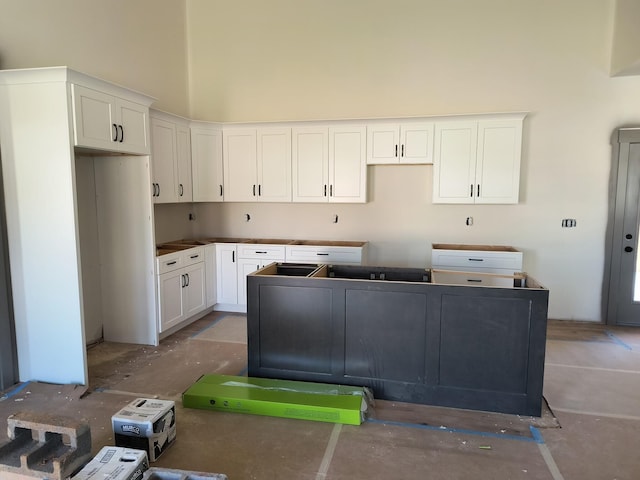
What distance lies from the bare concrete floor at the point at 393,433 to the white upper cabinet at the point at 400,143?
2.58m

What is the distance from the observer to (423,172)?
206 inches

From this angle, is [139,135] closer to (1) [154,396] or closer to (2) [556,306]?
(1) [154,396]

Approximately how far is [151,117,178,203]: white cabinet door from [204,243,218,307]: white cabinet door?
2.41ft

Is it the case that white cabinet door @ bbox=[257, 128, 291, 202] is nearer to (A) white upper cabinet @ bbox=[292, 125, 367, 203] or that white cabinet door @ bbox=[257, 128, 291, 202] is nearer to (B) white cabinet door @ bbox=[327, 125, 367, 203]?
(A) white upper cabinet @ bbox=[292, 125, 367, 203]

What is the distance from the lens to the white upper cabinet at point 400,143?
4.88 meters

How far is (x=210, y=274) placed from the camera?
17.0 feet

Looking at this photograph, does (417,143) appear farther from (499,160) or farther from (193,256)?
(193,256)

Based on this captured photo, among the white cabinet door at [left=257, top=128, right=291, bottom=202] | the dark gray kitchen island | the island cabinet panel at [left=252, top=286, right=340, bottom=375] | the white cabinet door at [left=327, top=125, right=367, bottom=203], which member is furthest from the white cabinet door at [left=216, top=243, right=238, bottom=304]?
the island cabinet panel at [left=252, top=286, right=340, bottom=375]

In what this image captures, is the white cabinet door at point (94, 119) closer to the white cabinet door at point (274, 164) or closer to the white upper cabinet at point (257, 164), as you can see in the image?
the white upper cabinet at point (257, 164)

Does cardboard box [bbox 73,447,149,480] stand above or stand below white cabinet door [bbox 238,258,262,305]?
below

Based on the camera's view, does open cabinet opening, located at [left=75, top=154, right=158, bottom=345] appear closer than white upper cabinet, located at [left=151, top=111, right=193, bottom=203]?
Yes

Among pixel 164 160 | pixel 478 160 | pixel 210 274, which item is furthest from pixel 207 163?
pixel 478 160

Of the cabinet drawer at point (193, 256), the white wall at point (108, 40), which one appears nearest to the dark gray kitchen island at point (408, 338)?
the cabinet drawer at point (193, 256)

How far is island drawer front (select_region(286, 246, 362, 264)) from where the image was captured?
16.5ft
